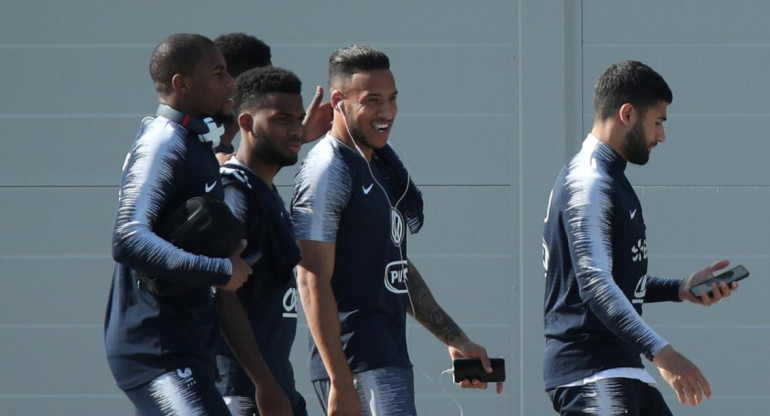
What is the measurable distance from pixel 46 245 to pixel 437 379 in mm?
2201

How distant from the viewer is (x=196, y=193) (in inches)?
146

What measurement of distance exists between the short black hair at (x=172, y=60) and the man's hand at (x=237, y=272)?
0.50m

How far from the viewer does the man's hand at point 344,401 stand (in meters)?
4.07

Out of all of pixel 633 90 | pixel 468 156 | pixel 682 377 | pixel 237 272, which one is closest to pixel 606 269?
pixel 682 377

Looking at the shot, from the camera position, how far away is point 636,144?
177 inches

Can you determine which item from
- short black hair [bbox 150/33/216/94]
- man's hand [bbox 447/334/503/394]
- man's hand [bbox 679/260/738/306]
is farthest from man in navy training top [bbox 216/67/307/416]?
man's hand [bbox 679/260/738/306]

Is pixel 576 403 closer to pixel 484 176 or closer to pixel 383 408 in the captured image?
pixel 383 408

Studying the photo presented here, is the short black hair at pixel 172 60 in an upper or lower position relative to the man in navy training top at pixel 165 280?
upper

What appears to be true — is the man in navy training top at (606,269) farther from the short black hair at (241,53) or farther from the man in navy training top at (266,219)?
the short black hair at (241,53)

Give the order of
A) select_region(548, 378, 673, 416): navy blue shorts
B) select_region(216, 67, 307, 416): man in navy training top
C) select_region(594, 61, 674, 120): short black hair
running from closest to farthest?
select_region(216, 67, 307, 416): man in navy training top → select_region(548, 378, 673, 416): navy blue shorts → select_region(594, 61, 674, 120): short black hair

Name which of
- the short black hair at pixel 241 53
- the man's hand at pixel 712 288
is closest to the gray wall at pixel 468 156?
the short black hair at pixel 241 53

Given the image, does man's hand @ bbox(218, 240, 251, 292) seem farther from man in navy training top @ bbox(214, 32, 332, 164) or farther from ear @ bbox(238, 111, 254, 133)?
man in navy training top @ bbox(214, 32, 332, 164)

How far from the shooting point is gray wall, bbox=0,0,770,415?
7.34m

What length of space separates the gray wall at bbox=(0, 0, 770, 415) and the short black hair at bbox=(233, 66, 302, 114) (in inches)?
118
